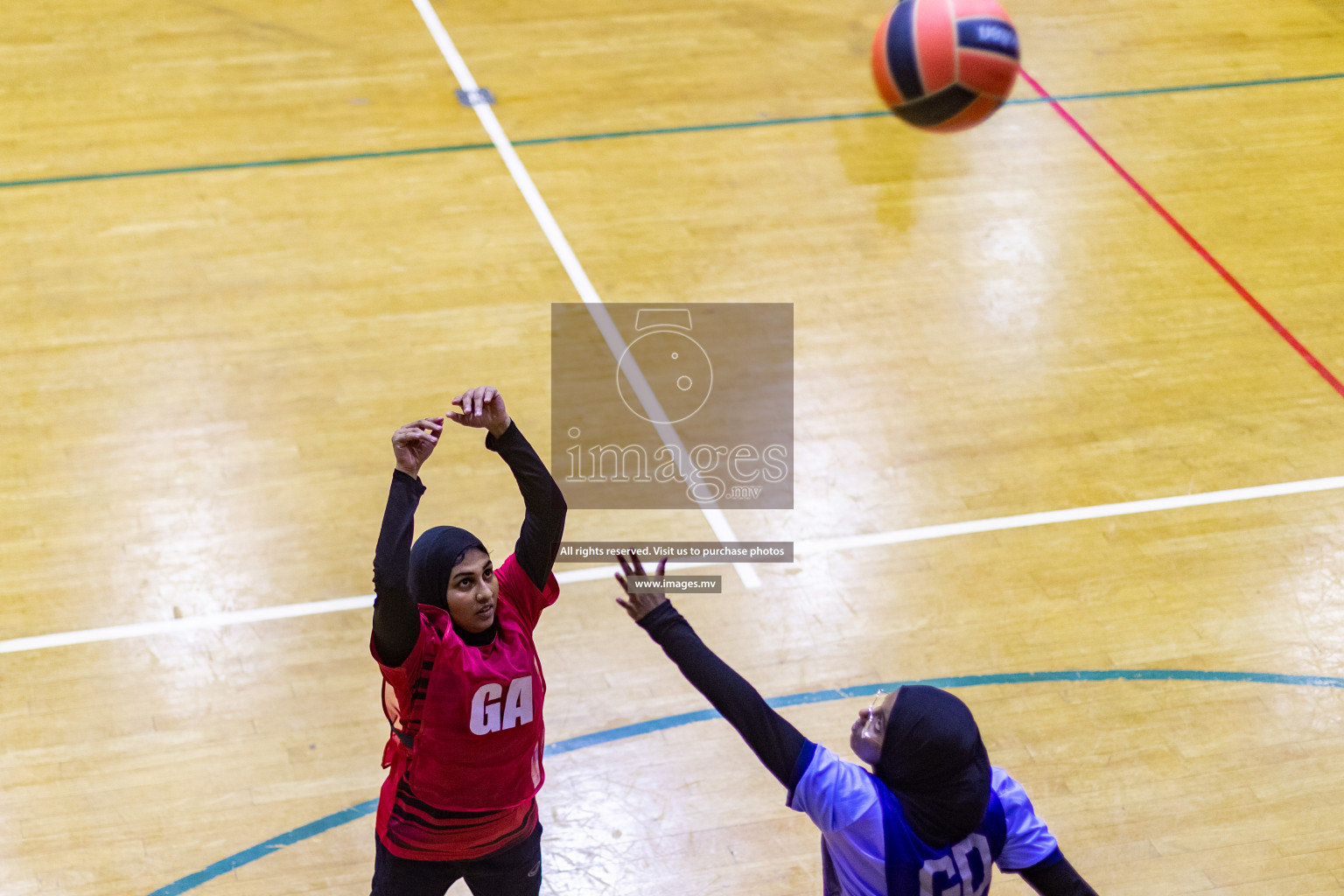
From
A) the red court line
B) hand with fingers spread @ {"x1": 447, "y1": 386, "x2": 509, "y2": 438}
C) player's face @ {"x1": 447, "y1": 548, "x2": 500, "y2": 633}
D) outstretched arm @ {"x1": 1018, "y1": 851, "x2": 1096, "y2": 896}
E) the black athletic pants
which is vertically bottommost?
the red court line

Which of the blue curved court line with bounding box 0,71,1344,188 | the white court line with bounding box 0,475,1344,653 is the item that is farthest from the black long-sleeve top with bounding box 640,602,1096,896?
the blue curved court line with bounding box 0,71,1344,188

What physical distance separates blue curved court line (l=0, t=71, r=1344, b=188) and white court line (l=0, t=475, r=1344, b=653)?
11.9 ft

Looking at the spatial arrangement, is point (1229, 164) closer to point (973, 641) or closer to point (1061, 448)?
point (1061, 448)

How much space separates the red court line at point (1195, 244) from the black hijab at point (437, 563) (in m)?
5.48

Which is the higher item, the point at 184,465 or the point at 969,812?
the point at 969,812

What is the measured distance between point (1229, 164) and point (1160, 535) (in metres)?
3.65

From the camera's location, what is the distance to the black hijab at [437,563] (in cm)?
343

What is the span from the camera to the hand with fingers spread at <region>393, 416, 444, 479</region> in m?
3.20

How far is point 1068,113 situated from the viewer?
9.20 metres

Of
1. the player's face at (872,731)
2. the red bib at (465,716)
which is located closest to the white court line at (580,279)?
the red bib at (465,716)

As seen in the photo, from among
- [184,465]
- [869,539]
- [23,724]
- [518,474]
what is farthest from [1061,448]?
[23,724]
